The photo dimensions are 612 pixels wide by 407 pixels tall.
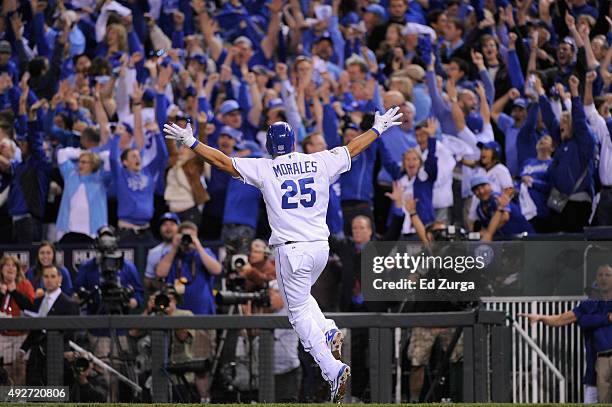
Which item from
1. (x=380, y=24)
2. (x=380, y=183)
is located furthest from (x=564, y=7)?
(x=380, y=183)

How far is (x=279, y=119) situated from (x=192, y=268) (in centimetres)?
263

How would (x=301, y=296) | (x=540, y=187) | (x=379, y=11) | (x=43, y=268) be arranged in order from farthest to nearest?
1. (x=379, y=11)
2. (x=540, y=187)
3. (x=43, y=268)
4. (x=301, y=296)

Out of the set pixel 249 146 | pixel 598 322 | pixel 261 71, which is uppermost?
pixel 261 71

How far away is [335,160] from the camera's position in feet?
29.9

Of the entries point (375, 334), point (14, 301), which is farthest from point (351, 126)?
point (14, 301)

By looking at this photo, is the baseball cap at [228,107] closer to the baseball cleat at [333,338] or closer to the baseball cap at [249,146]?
the baseball cap at [249,146]

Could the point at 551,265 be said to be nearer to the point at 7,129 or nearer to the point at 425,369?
the point at 425,369

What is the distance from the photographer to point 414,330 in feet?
36.7

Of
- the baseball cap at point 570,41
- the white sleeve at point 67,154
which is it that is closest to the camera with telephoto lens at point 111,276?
the white sleeve at point 67,154

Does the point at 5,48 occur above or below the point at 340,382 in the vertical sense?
above

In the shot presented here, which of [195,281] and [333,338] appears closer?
[333,338]

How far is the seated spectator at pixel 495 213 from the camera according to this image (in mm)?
12969

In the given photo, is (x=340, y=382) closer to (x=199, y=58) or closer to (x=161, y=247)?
(x=161, y=247)

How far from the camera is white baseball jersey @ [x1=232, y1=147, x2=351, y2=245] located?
29.4ft
